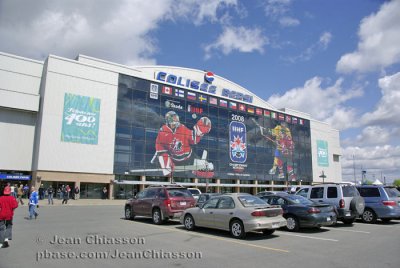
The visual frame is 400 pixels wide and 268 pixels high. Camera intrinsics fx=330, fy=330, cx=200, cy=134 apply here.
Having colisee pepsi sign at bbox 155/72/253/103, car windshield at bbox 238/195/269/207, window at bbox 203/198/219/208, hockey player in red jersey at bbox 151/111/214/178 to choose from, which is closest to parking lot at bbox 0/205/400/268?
window at bbox 203/198/219/208

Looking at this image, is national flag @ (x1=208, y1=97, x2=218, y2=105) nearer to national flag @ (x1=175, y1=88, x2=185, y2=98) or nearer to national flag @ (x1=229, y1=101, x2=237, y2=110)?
national flag @ (x1=229, y1=101, x2=237, y2=110)

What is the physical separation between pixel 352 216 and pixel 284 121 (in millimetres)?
66454

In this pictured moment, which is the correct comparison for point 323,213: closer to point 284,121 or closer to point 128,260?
point 128,260

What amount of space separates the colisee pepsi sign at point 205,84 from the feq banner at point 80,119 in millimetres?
13928

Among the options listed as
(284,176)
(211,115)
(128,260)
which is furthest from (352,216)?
(284,176)

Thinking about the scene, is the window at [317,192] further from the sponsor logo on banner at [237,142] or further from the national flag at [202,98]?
the sponsor logo on banner at [237,142]

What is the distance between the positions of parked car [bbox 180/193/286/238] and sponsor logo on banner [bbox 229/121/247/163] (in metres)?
52.9

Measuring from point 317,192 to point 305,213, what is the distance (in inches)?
141

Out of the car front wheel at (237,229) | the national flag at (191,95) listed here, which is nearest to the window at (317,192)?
the car front wheel at (237,229)

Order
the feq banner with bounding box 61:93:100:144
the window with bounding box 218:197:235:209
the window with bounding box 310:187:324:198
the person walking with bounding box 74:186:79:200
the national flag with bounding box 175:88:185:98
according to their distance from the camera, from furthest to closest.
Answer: the national flag with bounding box 175:88:185:98, the feq banner with bounding box 61:93:100:144, the person walking with bounding box 74:186:79:200, the window with bounding box 310:187:324:198, the window with bounding box 218:197:235:209

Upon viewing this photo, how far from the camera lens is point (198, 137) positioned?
60.1 metres

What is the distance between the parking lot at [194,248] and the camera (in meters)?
7.55

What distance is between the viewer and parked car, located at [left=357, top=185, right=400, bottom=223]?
15438mm

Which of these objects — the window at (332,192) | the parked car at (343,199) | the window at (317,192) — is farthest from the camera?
the window at (317,192)
